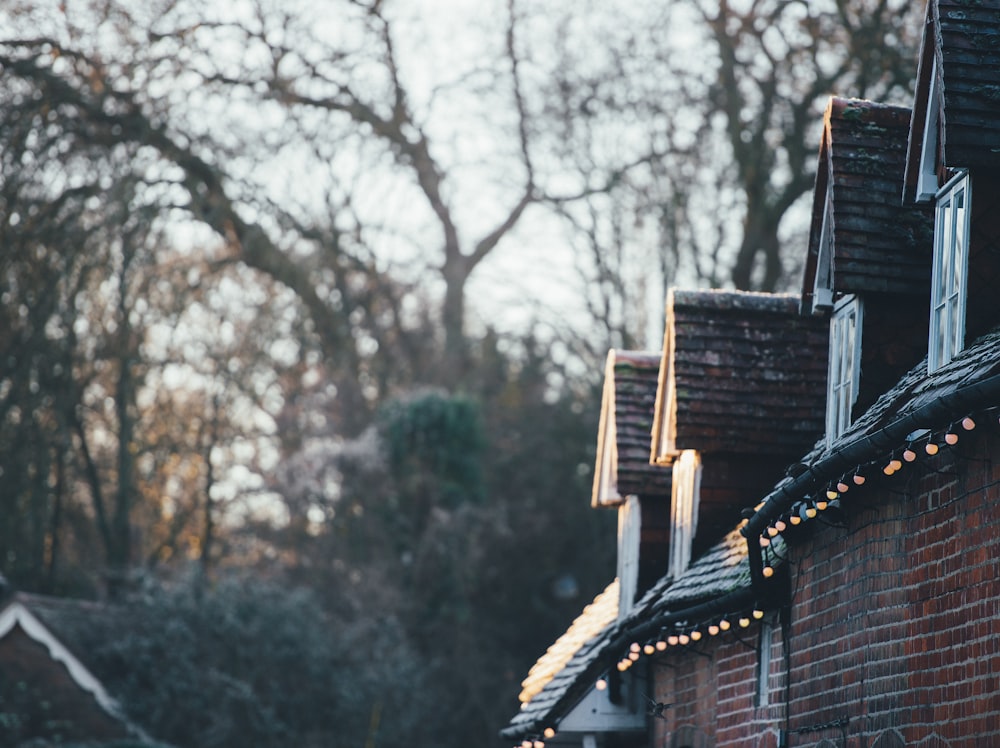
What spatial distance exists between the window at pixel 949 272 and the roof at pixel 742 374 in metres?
3.80

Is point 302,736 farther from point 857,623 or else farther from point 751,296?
point 857,623

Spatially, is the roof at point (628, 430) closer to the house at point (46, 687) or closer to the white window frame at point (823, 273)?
the white window frame at point (823, 273)

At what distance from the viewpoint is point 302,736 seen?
86.3 feet

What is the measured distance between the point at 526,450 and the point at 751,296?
2156cm

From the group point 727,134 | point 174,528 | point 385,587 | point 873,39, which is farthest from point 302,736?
point 873,39

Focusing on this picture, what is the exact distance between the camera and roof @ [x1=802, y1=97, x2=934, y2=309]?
9555mm

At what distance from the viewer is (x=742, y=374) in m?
12.5

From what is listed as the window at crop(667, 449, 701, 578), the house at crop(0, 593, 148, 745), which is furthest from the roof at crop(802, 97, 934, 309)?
the house at crop(0, 593, 148, 745)

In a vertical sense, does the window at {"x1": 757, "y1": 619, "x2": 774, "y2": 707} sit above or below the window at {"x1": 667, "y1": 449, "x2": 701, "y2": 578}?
below

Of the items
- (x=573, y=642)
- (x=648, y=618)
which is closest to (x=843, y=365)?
(x=648, y=618)

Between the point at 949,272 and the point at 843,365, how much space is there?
186 cm

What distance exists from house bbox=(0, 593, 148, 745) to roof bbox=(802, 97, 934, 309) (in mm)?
19151

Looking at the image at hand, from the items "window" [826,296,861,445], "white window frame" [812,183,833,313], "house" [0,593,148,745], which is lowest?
"house" [0,593,148,745]

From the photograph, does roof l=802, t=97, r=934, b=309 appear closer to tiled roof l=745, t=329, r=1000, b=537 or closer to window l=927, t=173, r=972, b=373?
tiled roof l=745, t=329, r=1000, b=537
